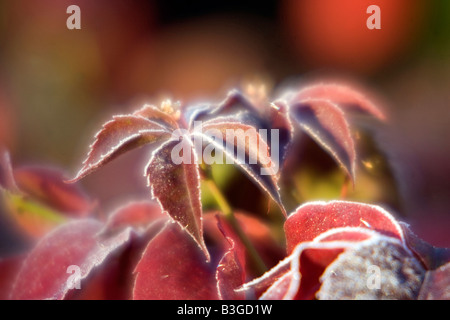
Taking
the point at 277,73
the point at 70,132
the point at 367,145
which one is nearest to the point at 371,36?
the point at 277,73

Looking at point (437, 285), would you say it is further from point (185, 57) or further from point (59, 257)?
point (185, 57)

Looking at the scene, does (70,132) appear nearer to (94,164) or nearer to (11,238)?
(11,238)

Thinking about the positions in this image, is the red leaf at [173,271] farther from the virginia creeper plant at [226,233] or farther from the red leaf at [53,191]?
the red leaf at [53,191]

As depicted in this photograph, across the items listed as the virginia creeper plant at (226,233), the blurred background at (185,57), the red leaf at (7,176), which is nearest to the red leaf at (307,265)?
the virginia creeper plant at (226,233)

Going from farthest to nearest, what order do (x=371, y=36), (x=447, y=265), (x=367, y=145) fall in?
(x=371, y=36) < (x=367, y=145) < (x=447, y=265)

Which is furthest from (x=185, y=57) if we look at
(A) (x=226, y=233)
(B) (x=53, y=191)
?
(A) (x=226, y=233)

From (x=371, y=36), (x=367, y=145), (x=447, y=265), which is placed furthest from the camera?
(x=371, y=36)
